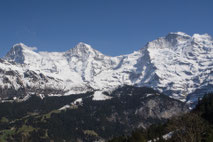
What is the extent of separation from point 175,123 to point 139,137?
78632 mm

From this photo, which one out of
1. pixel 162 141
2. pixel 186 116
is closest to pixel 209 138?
pixel 186 116

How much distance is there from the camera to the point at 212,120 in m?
192

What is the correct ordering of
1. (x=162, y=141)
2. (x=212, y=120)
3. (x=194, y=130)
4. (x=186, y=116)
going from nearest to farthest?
(x=194, y=130)
(x=186, y=116)
(x=162, y=141)
(x=212, y=120)

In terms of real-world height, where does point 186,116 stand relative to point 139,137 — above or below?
above

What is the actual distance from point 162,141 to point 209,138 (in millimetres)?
49023

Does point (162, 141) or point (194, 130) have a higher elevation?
point (194, 130)

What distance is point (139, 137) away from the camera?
193 metres

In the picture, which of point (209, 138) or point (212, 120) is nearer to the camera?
point (209, 138)

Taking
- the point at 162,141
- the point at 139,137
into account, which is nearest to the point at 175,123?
the point at 162,141

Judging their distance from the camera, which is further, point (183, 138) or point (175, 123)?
point (175, 123)

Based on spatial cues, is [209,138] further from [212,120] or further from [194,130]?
[212,120]

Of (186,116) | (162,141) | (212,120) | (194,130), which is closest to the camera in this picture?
(194,130)

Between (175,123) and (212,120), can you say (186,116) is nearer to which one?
(175,123)

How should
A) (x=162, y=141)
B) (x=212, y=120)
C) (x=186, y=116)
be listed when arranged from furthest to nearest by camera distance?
(x=212, y=120) → (x=162, y=141) → (x=186, y=116)
